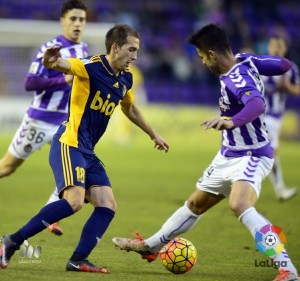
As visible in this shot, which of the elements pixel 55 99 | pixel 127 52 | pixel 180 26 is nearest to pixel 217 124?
pixel 127 52

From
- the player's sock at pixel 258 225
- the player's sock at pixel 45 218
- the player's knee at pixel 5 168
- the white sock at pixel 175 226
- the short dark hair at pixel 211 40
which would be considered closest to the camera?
the player's sock at pixel 258 225

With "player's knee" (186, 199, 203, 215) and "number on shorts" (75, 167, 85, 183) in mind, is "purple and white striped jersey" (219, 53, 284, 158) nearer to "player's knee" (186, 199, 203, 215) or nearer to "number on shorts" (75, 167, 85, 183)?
"player's knee" (186, 199, 203, 215)

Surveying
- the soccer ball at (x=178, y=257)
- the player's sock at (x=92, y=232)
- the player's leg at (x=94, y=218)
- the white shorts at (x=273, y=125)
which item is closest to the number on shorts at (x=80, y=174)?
the player's leg at (x=94, y=218)

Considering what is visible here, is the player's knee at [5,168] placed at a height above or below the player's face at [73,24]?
below

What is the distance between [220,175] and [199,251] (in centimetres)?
134

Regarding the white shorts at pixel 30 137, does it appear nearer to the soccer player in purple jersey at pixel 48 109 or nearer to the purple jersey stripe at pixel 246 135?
the soccer player in purple jersey at pixel 48 109

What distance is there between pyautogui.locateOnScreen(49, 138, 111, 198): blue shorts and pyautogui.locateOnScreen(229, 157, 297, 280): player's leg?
3.81 ft

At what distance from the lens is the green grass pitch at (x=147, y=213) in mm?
6875

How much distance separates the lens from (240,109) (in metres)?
6.85

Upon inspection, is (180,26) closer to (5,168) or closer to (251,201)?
(5,168)

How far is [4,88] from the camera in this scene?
20.5 meters

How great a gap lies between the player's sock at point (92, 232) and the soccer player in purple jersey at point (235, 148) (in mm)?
463

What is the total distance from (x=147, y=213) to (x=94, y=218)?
12.5 feet

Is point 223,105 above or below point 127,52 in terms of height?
below
